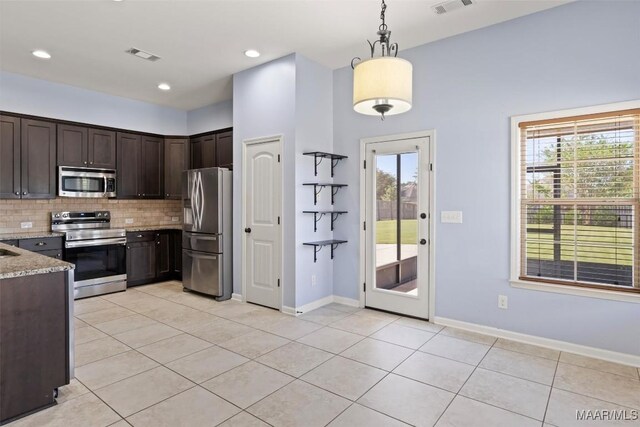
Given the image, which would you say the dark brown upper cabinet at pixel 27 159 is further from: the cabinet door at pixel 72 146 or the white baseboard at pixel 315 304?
the white baseboard at pixel 315 304

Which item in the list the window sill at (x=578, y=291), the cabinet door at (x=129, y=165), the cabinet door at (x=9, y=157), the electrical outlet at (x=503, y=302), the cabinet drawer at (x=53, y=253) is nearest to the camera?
the window sill at (x=578, y=291)

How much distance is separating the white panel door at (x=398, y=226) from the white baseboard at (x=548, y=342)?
361 mm

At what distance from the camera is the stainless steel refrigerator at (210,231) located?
4832 mm

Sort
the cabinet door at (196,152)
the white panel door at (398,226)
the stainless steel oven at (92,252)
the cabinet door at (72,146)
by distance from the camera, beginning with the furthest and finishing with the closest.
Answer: the cabinet door at (196,152)
the cabinet door at (72,146)
the stainless steel oven at (92,252)
the white panel door at (398,226)

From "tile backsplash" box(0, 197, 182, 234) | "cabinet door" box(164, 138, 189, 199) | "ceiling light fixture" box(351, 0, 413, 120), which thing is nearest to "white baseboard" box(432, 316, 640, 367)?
"ceiling light fixture" box(351, 0, 413, 120)

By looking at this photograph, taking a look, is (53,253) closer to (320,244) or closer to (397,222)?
(320,244)

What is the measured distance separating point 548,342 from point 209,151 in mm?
5116

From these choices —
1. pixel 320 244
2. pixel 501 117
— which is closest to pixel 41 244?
pixel 320 244

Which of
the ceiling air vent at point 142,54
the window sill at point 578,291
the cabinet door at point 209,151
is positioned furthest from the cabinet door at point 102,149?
the window sill at point 578,291

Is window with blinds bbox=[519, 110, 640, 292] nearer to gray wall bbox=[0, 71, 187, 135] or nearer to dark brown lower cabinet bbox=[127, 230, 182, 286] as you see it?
dark brown lower cabinet bbox=[127, 230, 182, 286]

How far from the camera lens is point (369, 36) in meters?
3.72

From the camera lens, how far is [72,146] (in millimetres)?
5082

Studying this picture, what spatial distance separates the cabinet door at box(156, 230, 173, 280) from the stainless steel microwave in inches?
37.4

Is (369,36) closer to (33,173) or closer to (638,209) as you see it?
(638,209)
